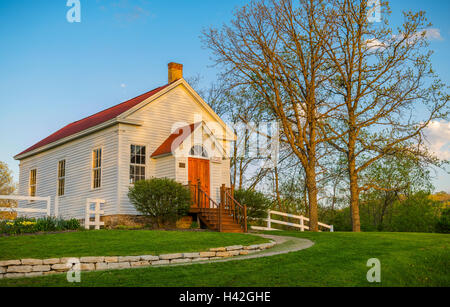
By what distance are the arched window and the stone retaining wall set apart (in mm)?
8234

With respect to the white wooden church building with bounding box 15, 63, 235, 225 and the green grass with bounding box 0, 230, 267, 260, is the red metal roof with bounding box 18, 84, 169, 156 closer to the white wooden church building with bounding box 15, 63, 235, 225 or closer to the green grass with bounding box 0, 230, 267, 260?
the white wooden church building with bounding box 15, 63, 235, 225

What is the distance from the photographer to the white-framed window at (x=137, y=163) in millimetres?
21172

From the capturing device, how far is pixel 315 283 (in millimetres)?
9555

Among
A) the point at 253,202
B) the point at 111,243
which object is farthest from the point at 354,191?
the point at 111,243

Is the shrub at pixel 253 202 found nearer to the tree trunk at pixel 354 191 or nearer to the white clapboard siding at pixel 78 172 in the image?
the tree trunk at pixel 354 191

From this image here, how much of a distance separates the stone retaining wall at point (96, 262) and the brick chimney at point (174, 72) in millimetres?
13386

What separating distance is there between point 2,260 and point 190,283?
4.78 meters

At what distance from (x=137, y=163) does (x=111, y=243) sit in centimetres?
783

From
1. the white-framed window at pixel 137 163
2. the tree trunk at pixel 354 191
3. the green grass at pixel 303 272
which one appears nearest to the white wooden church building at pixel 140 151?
the white-framed window at pixel 137 163

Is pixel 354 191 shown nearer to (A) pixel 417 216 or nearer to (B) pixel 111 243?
(A) pixel 417 216

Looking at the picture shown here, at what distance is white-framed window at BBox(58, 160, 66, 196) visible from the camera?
24.4 metres

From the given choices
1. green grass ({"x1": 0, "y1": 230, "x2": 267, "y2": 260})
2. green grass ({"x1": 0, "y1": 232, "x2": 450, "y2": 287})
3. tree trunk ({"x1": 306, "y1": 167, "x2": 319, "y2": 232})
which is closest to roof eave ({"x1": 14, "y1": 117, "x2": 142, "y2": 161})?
green grass ({"x1": 0, "y1": 230, "x2": 267, "y2": 260})
